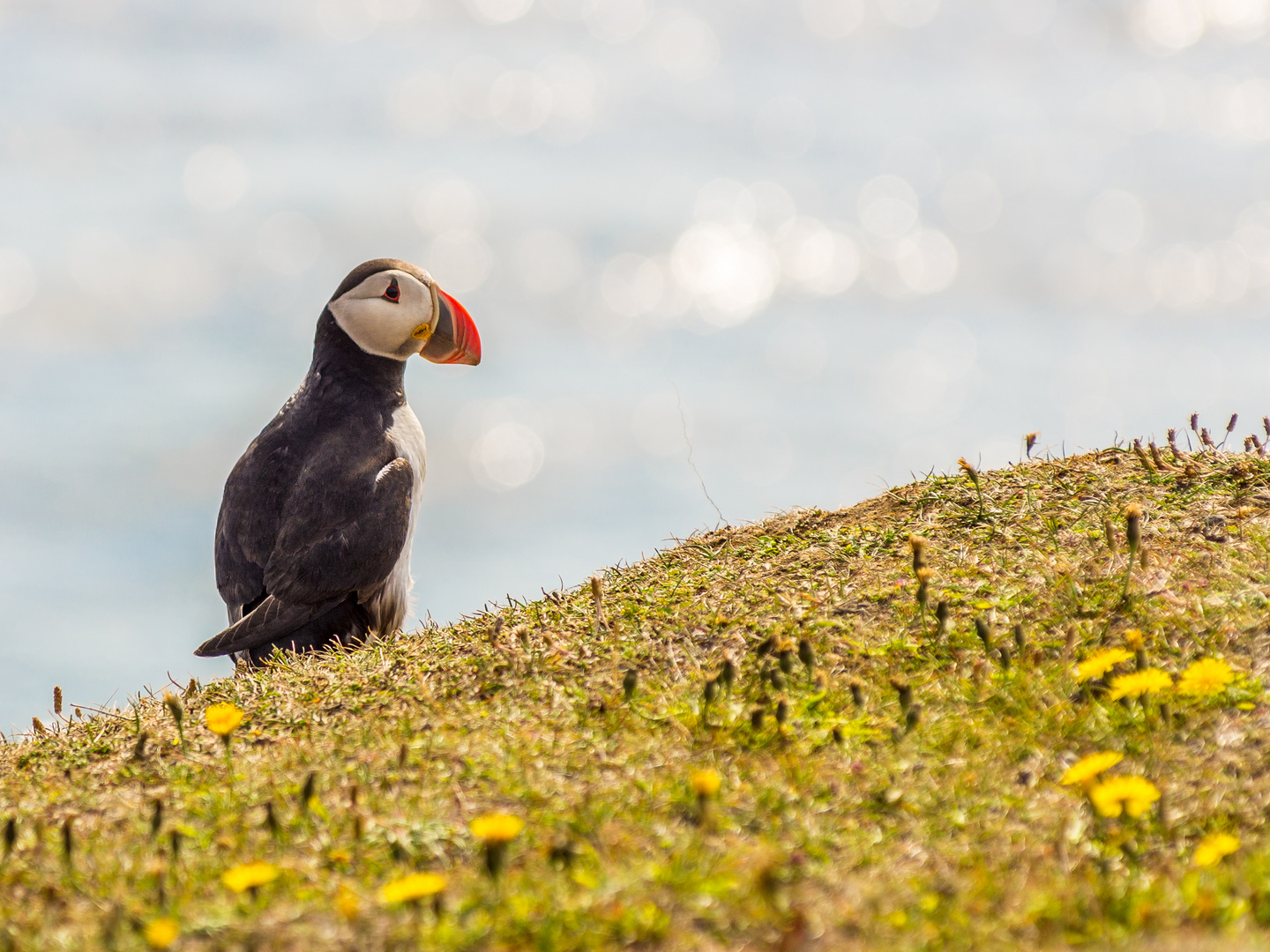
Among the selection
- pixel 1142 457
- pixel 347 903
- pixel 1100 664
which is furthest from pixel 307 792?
pixel 1142 457

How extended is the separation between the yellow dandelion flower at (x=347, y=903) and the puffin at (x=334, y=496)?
3.19 metres

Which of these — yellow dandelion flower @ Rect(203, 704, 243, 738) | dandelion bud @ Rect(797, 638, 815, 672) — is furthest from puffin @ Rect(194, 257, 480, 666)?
dandelion bud @ Rect(797, 638, 815, 672)

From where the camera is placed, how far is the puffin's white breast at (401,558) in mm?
6363

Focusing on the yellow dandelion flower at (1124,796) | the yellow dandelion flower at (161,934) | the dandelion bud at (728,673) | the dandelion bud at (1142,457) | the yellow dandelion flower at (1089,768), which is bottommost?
the yellow dandelion flower at (1124,796)

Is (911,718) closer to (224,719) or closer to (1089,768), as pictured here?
(1089,768)

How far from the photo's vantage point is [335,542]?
19.8 ft

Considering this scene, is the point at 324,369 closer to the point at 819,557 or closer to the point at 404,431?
the point at 404,431

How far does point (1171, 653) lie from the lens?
347 cm

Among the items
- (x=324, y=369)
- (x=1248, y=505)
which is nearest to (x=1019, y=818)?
(x=1248, y=505)

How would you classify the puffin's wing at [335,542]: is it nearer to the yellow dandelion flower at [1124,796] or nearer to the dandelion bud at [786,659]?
the dandelion bud at [786,659]

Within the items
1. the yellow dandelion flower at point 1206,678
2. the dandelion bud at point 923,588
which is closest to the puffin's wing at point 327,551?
the dandelion bud at point 923,588

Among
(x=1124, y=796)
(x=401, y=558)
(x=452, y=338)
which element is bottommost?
(x=1124, y=796)

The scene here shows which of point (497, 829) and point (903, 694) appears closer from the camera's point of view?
point (497, 829)

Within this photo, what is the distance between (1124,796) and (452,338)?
5.43 metres
